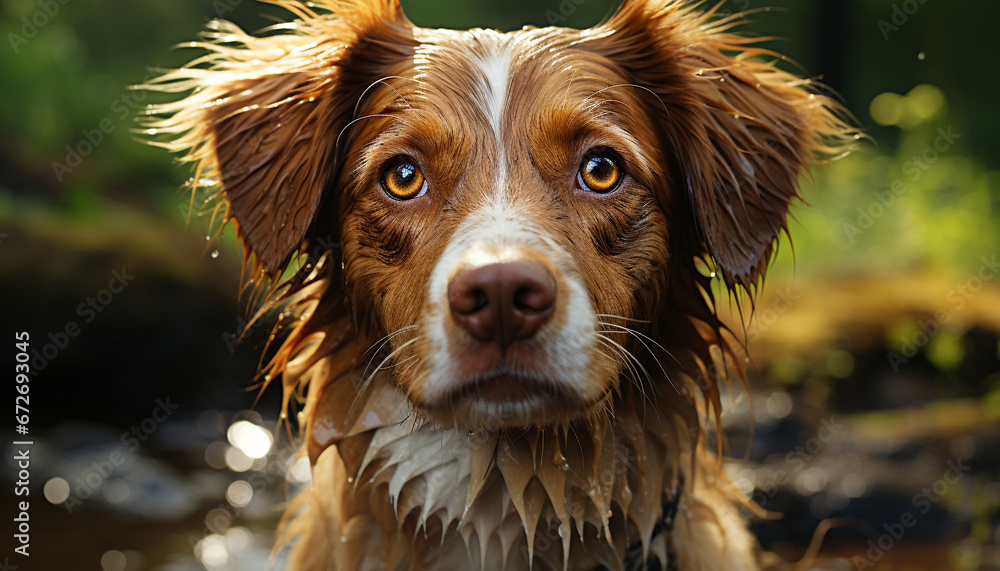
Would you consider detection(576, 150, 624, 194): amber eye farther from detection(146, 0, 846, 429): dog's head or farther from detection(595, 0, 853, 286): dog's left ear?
detection(595, 0, 853, 286): dog's left ear

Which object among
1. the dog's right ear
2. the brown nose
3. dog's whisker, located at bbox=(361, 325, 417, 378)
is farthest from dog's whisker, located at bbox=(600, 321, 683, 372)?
the dog's right ear

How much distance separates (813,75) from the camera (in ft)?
35.2

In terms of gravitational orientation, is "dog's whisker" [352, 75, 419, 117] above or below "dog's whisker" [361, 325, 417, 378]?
above

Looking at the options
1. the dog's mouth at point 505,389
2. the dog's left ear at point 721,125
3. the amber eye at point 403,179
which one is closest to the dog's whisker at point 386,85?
the amber eye at point 403,179

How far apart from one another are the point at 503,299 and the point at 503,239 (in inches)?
8.5

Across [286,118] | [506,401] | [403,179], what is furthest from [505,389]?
[286,118]

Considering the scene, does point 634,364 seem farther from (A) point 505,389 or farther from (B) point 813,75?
(B) point 813,75

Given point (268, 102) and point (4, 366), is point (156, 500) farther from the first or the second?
point (268, 102)

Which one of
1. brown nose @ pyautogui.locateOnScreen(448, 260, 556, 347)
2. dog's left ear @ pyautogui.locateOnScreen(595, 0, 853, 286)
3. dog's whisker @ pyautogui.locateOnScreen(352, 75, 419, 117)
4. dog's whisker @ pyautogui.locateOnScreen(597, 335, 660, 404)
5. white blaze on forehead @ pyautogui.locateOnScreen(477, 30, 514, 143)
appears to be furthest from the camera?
dog's left ear @ pyautogui.locateOnScreen(595, 0, 853, 286)

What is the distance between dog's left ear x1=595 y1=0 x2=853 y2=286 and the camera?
2842mm

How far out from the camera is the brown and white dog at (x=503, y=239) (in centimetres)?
250

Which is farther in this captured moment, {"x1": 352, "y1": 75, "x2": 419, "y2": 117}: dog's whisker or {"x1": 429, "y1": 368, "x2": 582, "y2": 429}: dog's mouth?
{"x1": 352, "y1": 75, "x2": 419, "y2": 117}: dog's whisker

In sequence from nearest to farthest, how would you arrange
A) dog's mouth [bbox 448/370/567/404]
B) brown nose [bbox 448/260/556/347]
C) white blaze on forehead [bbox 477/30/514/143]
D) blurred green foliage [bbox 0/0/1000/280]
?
1. brown nose [bbox 448/260/556/347]
2. dog's mouth [bbox 448/370/567/404]
3. white blaze on forehead [bbox 477/30/514/143]
4. blurred green foliage [bbox 0/0/1000/280]

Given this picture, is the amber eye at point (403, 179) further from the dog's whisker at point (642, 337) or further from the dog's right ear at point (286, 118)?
the dog's whisker at point (642, 337)
